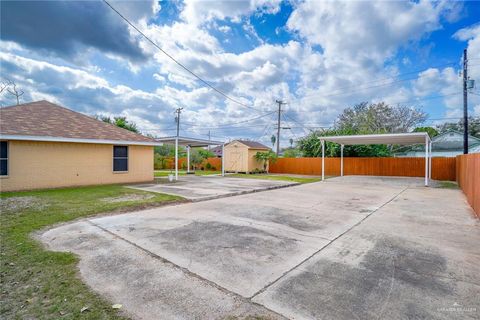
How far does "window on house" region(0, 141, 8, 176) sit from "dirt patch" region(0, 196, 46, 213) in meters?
2.57

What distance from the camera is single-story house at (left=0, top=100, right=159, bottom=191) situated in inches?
394

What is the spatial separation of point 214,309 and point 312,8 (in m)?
13.4

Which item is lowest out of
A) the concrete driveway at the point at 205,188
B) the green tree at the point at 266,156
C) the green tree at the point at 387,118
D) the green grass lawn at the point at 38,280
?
the green grass lawn at the point at 38,280

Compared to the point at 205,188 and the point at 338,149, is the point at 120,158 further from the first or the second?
the point at 338,149

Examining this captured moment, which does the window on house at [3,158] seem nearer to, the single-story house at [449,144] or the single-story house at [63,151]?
the single-story house at [63,151]

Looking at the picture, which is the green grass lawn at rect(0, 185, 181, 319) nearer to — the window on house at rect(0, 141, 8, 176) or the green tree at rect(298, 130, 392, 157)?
the window on house at rect(0, 141, 8, 176)

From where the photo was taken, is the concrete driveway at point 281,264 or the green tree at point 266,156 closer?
the concrete driveway at point 281,264

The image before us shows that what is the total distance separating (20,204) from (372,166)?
21.8m

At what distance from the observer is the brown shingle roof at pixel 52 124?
34.1ft

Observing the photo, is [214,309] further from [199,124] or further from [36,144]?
[199,124]

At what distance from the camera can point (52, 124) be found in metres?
11.7

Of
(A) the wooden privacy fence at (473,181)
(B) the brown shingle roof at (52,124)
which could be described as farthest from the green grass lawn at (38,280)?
(A) the wooden privacy fence at (473,181)

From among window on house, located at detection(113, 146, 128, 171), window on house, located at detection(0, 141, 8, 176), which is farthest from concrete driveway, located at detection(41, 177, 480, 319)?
window on house, located at detection(113, 146, 128, 171)

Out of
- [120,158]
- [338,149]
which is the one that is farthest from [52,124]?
[338,149]
